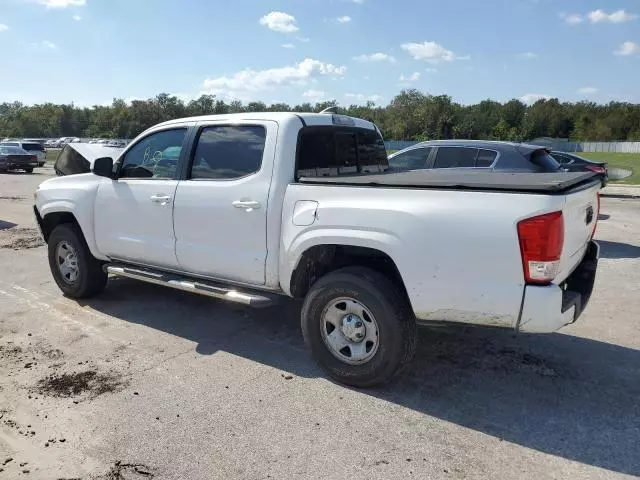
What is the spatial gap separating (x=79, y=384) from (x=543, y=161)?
7.57m

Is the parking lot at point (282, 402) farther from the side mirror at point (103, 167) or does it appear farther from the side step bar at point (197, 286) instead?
the side mirror at point (103, 167)

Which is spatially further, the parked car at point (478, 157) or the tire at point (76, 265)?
the parked car at point (478, 157)

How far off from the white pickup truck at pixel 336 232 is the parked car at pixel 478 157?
3.46 meters

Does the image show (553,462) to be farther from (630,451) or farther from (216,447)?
(216,447)

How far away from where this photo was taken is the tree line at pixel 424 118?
93875 millimetres

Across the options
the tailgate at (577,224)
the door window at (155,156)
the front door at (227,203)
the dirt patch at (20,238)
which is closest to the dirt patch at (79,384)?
the front door at (227,203)

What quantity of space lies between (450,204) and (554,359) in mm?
2021

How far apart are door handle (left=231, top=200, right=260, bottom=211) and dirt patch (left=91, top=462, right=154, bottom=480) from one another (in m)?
2.04

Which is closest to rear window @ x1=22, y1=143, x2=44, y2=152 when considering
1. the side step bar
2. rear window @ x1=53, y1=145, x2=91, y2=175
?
rear window @ x1=53, y1=145, x2=91, y2=175

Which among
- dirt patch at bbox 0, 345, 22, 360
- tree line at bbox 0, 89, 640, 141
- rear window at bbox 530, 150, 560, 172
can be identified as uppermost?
tree line at bbox 0, 89, 640, 141

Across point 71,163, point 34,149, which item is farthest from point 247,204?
point 34,149

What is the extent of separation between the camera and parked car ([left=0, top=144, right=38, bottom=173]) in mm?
28500

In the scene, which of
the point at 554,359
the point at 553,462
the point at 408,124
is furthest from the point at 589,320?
the point at 408,124

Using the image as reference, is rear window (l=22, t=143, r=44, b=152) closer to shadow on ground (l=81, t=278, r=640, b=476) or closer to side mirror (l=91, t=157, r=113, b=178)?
shadow on ground (l=81, t=278, r=640, b=476)
